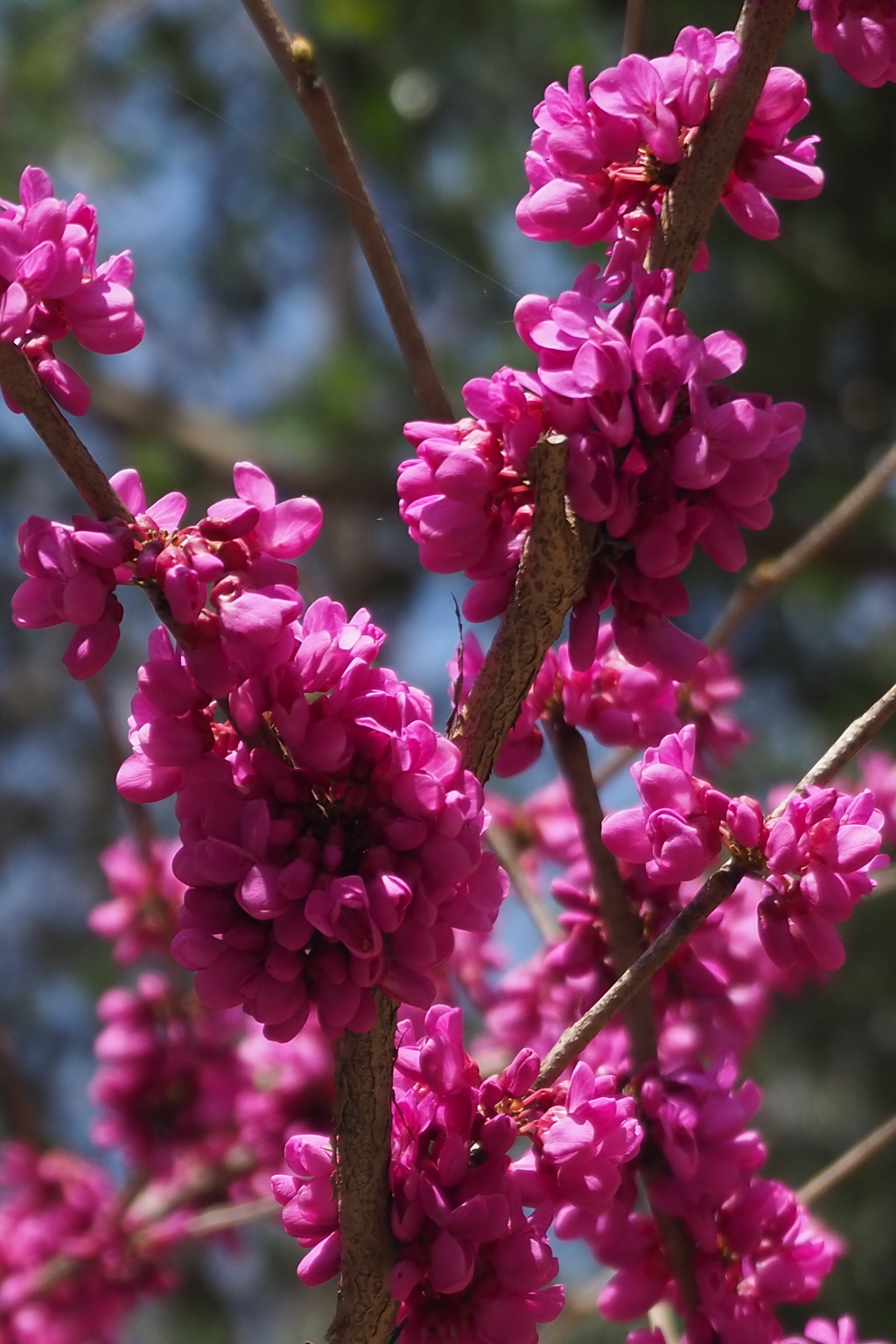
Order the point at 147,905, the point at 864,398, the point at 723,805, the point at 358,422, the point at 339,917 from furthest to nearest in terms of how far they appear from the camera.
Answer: the point at 358,422, the point at 864,398, the point at 147,905, the point at 723,805, the point at 339,917

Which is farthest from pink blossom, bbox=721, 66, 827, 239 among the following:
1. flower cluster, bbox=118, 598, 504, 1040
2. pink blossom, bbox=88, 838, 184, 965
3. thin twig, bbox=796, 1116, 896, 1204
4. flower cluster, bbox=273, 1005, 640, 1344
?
pink blossom, bbox=88, 838, 184, 965

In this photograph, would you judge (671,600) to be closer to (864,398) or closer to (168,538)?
(168,538)

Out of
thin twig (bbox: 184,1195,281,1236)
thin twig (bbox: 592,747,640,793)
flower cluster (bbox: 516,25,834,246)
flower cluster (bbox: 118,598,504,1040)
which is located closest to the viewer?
flower cluster (bbox: 118,598,504,1040)

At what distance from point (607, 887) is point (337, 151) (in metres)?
0.41

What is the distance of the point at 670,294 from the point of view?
57 cm

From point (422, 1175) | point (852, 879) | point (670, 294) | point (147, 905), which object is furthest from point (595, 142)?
point (147, 905)

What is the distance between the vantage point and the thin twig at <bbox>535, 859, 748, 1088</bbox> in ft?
1.85

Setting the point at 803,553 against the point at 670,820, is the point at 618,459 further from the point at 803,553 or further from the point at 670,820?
the point at 803,553

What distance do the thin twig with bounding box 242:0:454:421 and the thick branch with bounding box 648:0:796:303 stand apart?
15cm

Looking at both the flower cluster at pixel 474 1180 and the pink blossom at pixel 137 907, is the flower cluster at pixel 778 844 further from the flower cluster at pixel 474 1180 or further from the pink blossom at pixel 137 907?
the pink blossom at pixel 137 907

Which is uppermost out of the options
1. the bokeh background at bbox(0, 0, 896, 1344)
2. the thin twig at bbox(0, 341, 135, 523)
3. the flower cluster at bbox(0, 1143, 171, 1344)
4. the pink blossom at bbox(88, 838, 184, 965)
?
the bokeh background at bbox(0, 0, 896, 1344)

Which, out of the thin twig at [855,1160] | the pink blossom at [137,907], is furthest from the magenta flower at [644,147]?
the pink blossom at [137,907]

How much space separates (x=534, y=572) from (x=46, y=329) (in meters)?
0.24

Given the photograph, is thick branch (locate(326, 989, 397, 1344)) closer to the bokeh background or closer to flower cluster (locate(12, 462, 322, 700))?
flower cluster (locate(12, 462, 322, 700))
